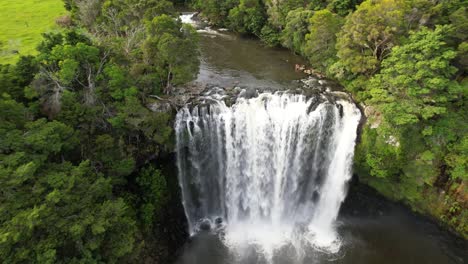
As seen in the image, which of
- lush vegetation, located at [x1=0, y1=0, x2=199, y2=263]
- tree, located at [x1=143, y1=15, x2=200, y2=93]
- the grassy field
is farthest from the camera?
the grassy field

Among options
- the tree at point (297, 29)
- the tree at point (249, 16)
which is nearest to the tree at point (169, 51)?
the tree at point (297, 29)

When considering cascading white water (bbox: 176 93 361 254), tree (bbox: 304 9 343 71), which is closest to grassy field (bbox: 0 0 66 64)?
cascading white water (bbox: 176 93 361 254)

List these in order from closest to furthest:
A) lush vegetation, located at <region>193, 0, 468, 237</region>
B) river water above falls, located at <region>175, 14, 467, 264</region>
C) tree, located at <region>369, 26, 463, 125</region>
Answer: tree, located at <region>369, 26, 463, 125</region> → lush vegetation, located at <region>193, 0, 468, 237</region> → river water above falls, located at <region>175, 14, 467, 264</region>

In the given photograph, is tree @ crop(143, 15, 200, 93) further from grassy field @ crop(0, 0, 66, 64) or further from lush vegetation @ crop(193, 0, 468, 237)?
lush vegetation @ crop(193, 0, 468, 237)

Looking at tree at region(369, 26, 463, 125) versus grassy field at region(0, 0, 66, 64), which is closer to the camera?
tree at region(369, 26, 463, 125)

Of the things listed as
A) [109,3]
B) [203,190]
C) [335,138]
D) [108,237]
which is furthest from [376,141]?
[109,3]

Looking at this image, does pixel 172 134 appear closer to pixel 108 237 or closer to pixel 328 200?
pixel 108 237
